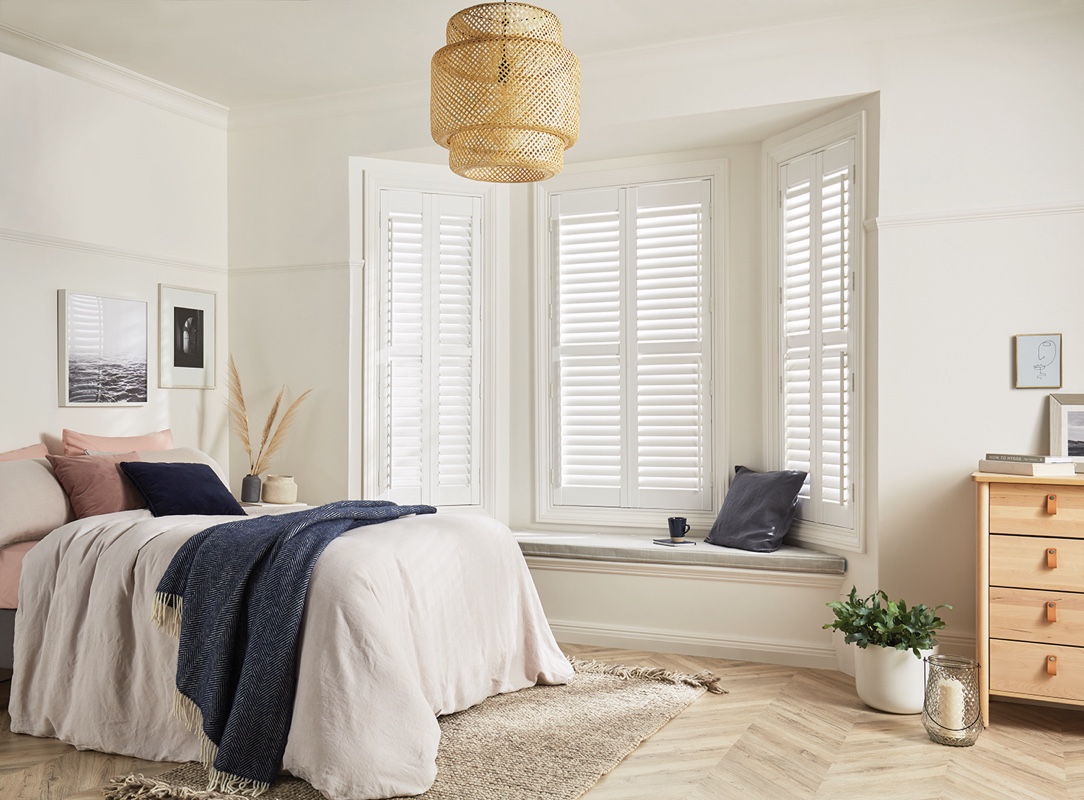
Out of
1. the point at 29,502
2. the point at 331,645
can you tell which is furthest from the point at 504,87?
the point at 29,502

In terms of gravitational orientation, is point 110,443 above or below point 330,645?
above

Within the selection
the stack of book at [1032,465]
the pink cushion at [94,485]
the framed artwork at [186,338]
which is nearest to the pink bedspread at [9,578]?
the pink cushion at [94,485]

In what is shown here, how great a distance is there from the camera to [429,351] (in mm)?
5102

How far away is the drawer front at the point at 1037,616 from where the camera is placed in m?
3.21

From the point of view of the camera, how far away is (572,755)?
117 inches

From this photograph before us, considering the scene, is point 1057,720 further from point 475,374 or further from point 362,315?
point 362,315

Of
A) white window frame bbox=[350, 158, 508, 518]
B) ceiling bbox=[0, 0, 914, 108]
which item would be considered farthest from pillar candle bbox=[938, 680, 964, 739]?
ceiling bbox=[0, 0, 914, 108]

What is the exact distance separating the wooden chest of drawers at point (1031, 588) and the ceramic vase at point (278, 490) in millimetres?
3264

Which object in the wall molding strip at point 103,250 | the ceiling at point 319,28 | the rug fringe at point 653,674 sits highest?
the ceiling at point 319,28

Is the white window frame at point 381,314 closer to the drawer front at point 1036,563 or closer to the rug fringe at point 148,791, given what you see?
the rug fringe at point 148,791

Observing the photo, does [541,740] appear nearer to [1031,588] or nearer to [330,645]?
[330,645]

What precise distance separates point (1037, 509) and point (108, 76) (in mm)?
4575

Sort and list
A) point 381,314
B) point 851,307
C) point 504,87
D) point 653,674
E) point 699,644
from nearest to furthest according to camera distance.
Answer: point 504,87, point 653,674, point 851,307, point 699,644, point 381,314

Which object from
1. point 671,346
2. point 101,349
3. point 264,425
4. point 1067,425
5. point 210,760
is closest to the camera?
point 210,760
